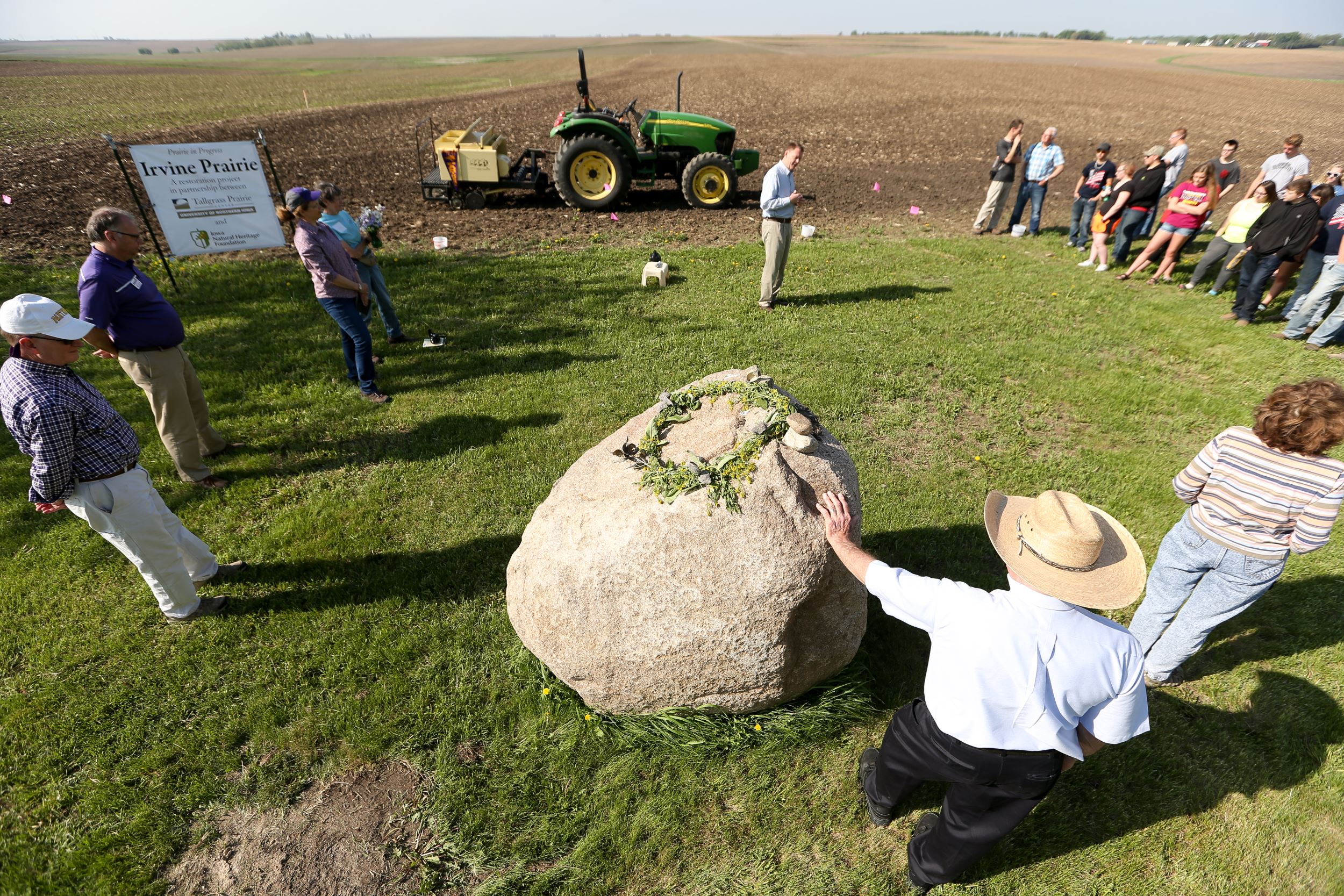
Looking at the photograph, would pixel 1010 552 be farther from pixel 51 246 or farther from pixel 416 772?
pixel 51 246

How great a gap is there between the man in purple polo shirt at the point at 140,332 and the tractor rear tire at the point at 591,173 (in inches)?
325

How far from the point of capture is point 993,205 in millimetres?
11547

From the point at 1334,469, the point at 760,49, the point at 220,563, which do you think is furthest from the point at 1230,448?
the point at 760,49

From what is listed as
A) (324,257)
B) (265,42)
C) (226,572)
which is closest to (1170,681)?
(226,572)

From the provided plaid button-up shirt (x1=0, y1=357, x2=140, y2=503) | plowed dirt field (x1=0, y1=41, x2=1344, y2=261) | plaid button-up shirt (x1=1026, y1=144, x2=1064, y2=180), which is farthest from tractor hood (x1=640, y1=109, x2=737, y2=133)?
plaid button-up shirt (x1=0, y1=357, x2=140, y2=503)

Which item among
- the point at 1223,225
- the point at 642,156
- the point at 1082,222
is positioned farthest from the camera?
the point at 642,156

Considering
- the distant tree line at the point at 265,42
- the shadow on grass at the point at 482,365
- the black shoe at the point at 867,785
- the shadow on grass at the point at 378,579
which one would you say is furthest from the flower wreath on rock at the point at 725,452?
the distant tree line at the point at 265,42

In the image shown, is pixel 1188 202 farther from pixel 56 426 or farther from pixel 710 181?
pixel 56 426

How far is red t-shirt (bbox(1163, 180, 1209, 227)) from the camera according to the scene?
341 inches

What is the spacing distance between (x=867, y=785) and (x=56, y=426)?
4874 mm

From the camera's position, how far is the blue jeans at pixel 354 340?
19.2ft

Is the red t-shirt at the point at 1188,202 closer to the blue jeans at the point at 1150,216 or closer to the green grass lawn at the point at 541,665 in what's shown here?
the blue jeans at the point at 1150,216

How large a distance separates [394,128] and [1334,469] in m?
25.1

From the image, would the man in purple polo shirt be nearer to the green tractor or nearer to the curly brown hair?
the curly brown hair
